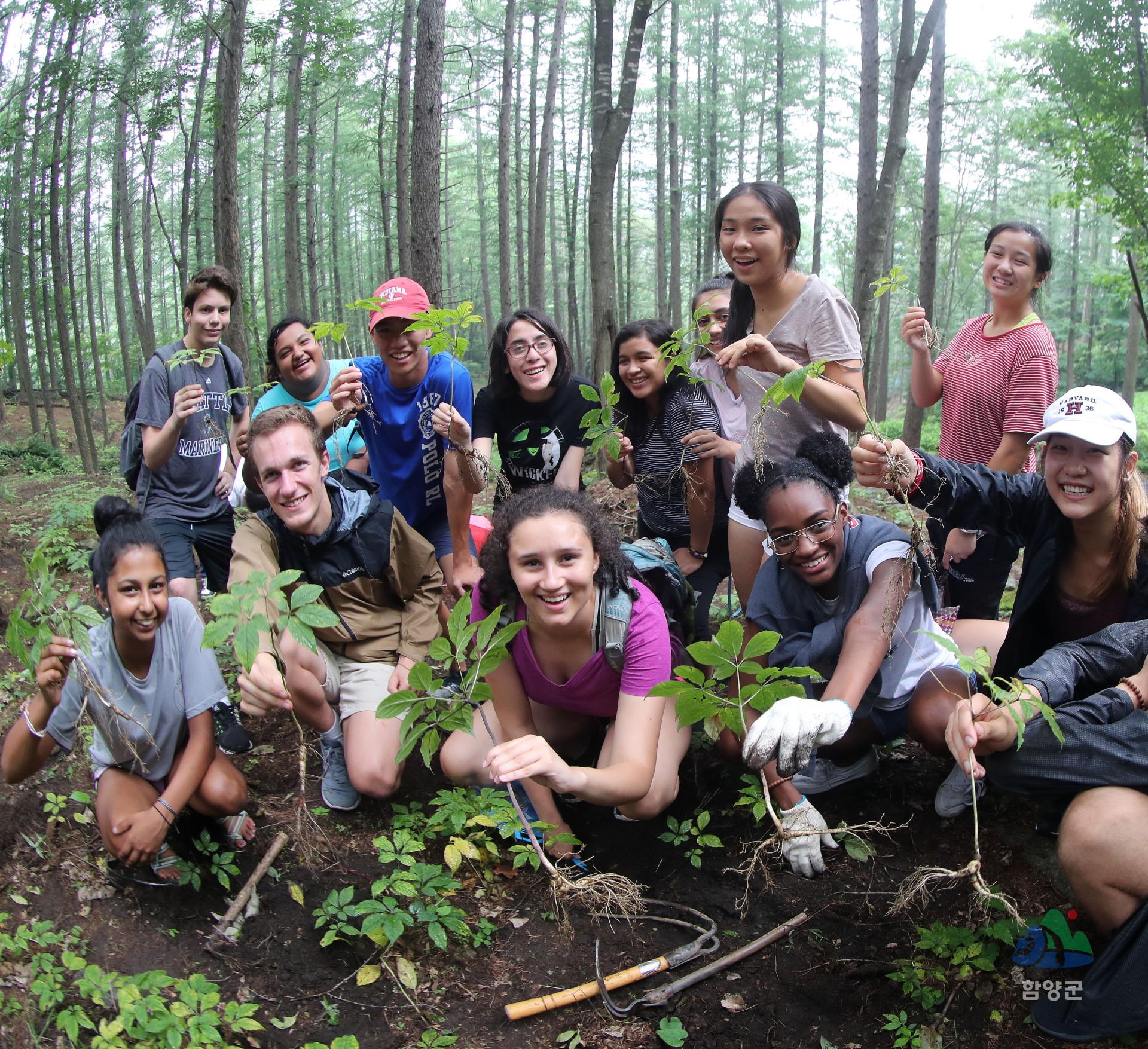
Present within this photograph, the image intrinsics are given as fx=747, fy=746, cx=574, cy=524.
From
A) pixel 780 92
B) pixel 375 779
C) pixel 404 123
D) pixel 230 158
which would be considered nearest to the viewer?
pixel 375 779

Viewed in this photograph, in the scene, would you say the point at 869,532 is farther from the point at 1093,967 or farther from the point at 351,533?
the point at 351,533

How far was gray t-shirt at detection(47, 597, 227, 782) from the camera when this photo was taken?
8.45 feet

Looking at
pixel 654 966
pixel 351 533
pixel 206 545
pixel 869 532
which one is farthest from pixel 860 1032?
pixel 206 545

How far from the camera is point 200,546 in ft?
12.4

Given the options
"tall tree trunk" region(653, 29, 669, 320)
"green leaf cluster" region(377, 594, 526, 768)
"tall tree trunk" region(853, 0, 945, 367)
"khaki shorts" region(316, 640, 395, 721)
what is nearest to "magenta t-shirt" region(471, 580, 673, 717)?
"green leaf cluster" region(377, 594, 526, 768)

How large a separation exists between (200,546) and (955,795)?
3.53m

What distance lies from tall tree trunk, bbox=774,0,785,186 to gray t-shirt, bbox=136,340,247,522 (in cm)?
1737

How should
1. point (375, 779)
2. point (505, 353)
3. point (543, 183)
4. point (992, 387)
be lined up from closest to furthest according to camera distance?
point (375, 779)
point (992, 387)
point (505, 353)
point (543, 183)

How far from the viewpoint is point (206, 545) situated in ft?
12.4

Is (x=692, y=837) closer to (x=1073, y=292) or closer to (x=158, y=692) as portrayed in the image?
(x=158, y=692)

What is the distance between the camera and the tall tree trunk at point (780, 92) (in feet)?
56.6

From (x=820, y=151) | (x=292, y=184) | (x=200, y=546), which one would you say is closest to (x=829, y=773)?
(x=200, y=546)

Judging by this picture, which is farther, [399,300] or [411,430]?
[411,430]

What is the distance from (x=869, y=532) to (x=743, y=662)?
865mm
